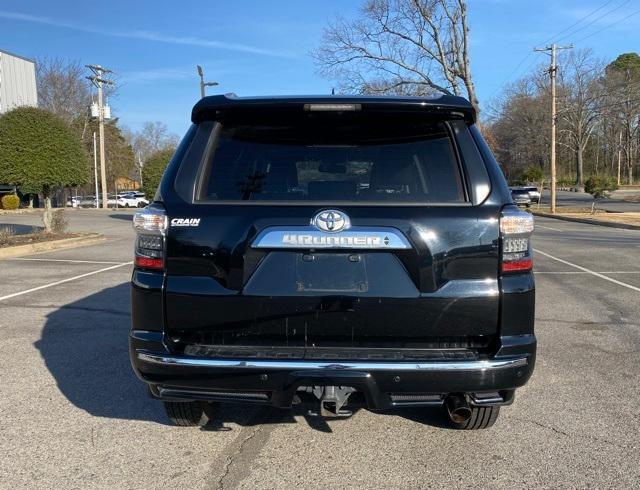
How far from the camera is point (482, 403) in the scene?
2.97 meters

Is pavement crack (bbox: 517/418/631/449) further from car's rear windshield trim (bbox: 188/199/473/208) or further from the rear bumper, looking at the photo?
car's rear windshield trim (bbox: 188/199/473/208)

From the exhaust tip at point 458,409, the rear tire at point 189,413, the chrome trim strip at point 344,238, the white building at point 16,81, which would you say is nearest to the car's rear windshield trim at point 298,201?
the chrome trim strip at point 344,238

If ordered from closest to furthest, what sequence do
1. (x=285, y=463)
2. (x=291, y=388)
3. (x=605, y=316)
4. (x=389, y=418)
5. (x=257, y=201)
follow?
(x=291, y=388), (x=257, y=201), (x=285, y=463), (x=389, y=418), (x=605, y=316)

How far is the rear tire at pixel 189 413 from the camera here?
11.6 feet

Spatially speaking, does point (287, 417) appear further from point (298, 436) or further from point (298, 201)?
point (298, 201)

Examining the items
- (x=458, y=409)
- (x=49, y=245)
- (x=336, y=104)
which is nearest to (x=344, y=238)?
(x=336, y=104)

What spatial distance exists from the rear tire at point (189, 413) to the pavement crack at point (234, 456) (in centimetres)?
31

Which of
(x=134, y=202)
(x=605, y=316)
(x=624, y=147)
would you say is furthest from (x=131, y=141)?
(x=605, y=316)

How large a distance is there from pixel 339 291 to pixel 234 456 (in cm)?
126

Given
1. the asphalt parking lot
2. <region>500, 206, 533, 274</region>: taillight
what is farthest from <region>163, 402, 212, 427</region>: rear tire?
<region>500, 206, 533, 274</region>: taillight

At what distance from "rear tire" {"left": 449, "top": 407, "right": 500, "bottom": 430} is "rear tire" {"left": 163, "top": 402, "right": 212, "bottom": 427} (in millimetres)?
1573

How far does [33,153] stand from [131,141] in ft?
275

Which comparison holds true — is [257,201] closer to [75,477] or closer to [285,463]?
[285,463]

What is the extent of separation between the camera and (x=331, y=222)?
2.81 metres
